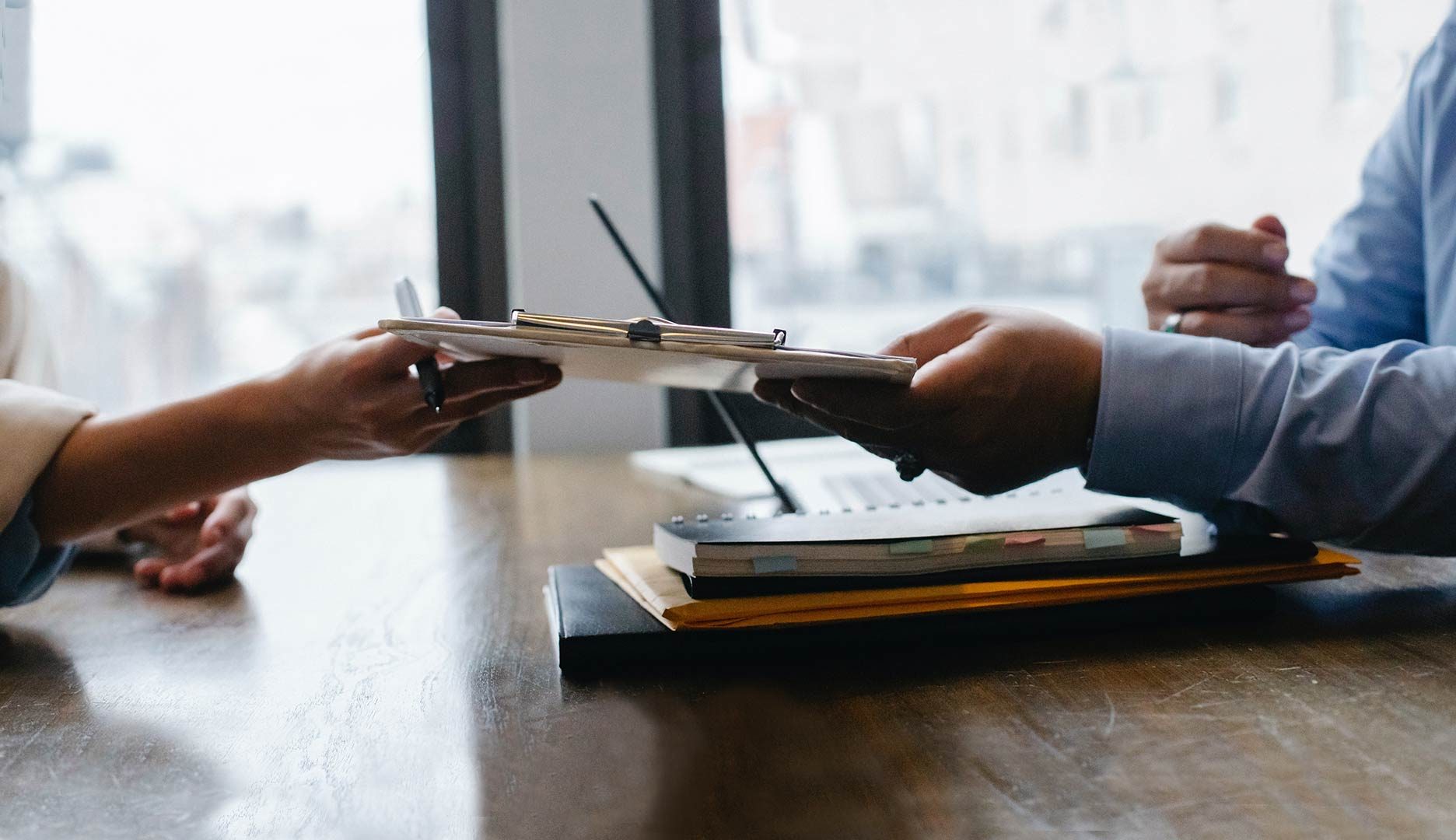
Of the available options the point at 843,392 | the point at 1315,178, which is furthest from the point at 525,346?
the point at 1315,178

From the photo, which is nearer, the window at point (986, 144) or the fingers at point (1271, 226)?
the fingers at point (1271, 226)

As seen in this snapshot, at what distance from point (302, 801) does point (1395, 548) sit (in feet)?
1.96

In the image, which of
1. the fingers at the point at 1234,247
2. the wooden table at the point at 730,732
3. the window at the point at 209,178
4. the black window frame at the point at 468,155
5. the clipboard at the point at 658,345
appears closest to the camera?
the wooden table at the point at 730,732

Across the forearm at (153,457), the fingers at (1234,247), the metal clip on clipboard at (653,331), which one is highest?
the fingers at (1234,247)

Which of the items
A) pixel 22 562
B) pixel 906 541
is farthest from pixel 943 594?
pixel 22 562

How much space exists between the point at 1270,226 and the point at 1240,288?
6cm

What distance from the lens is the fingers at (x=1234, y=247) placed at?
0.82 metres

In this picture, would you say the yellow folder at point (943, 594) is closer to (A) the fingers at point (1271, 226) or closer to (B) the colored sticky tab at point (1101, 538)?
(B) the colored sticky tab at point (1101, 538)

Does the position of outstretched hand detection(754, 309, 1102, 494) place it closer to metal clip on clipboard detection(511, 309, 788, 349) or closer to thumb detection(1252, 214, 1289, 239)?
metal clip on clipboard detection(511, 309, 788, 349)

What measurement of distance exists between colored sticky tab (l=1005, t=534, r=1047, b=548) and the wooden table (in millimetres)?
49

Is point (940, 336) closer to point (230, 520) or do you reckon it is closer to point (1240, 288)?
point (1240, 288)

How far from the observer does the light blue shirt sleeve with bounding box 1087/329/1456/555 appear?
605 mm

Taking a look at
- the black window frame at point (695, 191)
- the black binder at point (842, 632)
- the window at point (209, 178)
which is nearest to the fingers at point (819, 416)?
the black binder at point (842, 632)

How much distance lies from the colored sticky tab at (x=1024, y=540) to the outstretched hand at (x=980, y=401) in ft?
0.23
